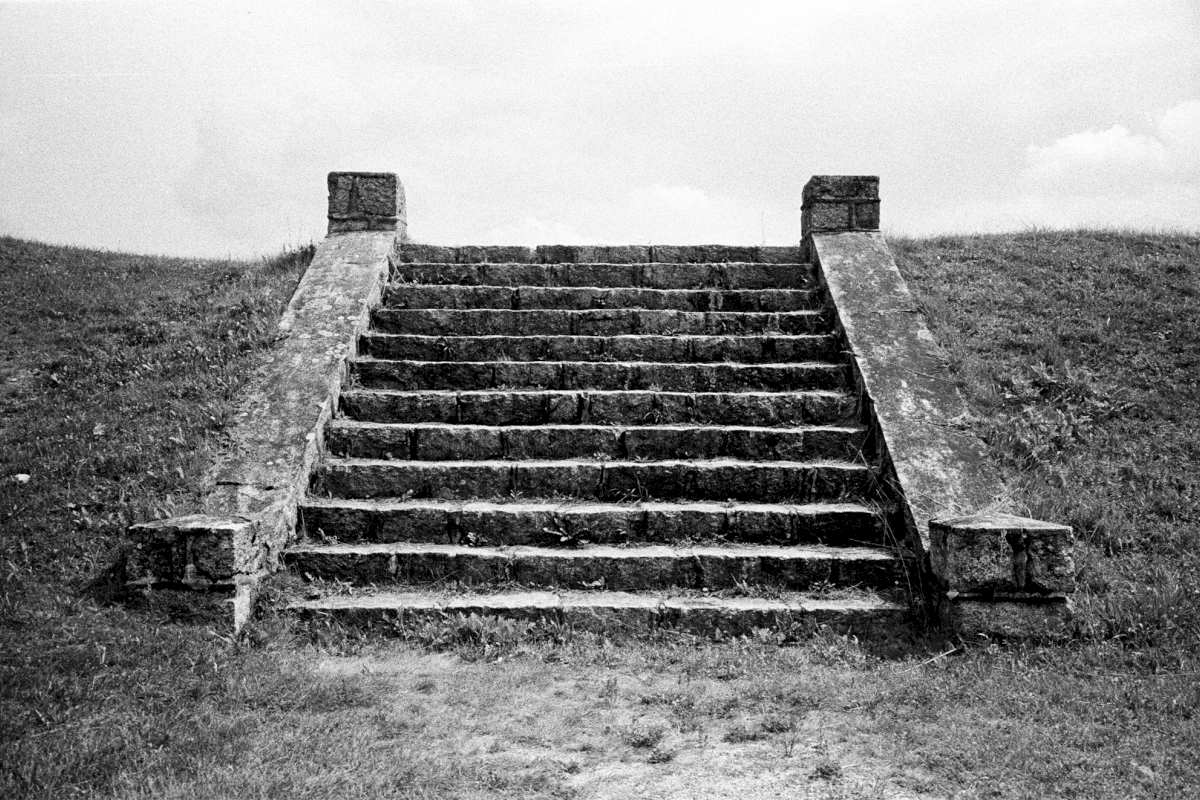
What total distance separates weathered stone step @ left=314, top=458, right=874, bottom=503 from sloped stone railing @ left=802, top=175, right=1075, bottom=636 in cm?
47

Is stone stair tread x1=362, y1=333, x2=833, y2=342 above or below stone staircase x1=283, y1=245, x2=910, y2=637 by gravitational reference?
above

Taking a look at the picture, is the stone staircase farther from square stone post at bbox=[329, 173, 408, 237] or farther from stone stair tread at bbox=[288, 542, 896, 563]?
square stone post at bbox=[329, 173, 408, 237]

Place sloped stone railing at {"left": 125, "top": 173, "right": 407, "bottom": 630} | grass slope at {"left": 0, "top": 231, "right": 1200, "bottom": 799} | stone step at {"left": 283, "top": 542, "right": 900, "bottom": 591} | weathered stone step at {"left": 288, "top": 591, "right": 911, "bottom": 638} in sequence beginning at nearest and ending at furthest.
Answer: grass slope at {"left": 0, "top": 231, "right": 1200, "bottom": 799} < sloped stone railing at {"left": 125, "top": 173, "right": 407, "bottom": 630} < weathered stone step at {"left": 288, "top": 591, "right": 911, "bottom": 638} < stone step at {"left": 283, "top": 542, "right": 900, "bottom": 591}

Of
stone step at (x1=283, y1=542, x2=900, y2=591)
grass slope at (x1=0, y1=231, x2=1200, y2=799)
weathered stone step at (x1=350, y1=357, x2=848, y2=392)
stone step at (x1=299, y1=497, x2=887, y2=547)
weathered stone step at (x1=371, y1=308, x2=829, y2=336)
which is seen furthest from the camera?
weathered stone step at (x1=371, y1=308, x2=829, y2=336)

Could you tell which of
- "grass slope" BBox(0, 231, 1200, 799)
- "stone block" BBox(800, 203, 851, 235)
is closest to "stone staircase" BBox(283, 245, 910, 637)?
"grass slope" BBox(0, 231, 1200, 799)

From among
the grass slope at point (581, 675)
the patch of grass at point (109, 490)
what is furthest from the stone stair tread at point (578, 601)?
the patch of grass at point (109, 490)

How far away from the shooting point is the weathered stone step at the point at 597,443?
6.43 m

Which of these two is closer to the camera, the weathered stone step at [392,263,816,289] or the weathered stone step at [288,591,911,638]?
the weathered stone step at [288,591,911,638]

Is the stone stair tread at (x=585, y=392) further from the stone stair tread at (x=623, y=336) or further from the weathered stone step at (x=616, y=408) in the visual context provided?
the stone stair tread at (x=623, y=336)

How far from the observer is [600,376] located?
7094mm

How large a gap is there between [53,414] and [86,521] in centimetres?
190

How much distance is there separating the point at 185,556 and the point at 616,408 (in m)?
3.18

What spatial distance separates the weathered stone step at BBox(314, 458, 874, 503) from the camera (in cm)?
609

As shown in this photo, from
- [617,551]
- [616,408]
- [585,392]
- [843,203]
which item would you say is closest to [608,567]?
[617,551]
